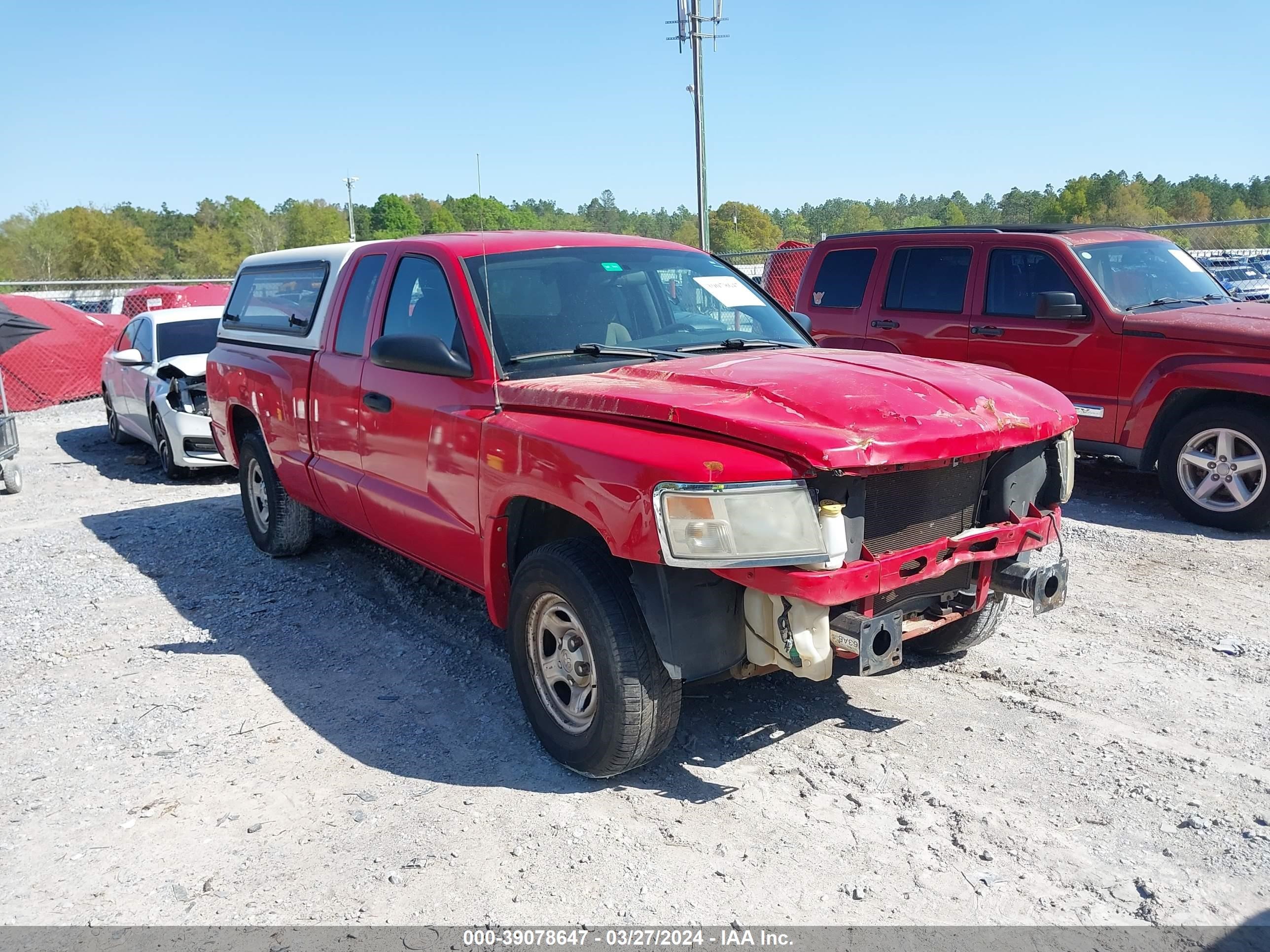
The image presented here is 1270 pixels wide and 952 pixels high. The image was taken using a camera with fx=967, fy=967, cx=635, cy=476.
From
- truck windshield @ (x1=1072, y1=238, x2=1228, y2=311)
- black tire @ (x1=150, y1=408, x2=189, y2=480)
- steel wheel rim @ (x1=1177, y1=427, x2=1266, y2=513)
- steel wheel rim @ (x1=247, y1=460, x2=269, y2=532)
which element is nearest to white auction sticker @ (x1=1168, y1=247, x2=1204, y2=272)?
truck windshield @ (x1=1072, y1=238, x2=1228, y2=311)

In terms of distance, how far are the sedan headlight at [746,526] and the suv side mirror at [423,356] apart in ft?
4.48

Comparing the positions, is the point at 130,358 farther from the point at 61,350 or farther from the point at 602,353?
the point at 602,353

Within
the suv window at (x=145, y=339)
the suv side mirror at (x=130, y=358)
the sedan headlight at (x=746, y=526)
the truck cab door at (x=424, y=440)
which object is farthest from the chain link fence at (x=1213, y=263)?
the sedan headlight at (x=746, y=526)

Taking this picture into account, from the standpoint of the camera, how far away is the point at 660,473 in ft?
9.90

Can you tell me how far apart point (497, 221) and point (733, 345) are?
1946 millimetres

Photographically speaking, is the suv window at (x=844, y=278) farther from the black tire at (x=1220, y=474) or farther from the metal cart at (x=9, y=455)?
the metal cart at (x=9, y=455)

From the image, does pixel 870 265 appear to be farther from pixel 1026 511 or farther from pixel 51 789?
pixel 51 789

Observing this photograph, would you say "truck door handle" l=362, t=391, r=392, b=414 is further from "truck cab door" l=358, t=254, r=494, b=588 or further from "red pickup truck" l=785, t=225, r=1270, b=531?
"red pickup truck" l=785, t=225, r=1270, b=531

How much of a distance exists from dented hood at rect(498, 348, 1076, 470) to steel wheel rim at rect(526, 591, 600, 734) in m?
0.77

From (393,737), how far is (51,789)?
4.23 feet

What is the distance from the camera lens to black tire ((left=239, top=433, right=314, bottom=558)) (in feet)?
20.9

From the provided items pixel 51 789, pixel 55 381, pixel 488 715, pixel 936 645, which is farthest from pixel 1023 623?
A: pixel 55 381

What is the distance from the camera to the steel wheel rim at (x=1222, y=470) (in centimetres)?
646

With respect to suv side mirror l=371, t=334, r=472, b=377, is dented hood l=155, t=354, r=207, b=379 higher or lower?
lower
